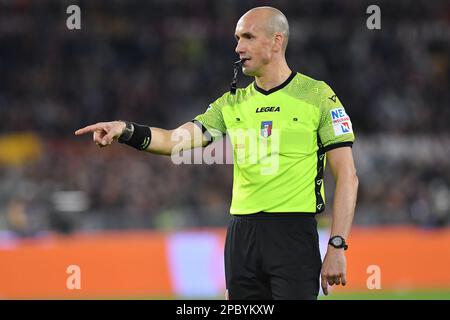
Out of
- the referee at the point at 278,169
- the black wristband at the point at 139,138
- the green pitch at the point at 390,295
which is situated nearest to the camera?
the referee at the point at 278,169

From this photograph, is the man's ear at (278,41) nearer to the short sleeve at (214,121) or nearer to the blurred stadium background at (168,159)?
the short sleeve at (214,121)

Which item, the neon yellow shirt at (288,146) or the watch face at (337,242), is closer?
the watch face at (337,242)

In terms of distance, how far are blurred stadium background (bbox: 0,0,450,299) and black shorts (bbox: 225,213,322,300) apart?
774 cm

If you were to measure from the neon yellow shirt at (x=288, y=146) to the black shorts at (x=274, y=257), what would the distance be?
3.2 inches

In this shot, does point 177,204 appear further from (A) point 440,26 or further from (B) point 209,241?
(A) point 440,26

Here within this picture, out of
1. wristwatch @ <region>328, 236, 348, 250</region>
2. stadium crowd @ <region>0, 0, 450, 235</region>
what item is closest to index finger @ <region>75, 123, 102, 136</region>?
wristwatch @ <region>328, 236, 348, 250</region>

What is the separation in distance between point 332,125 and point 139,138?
1.12 meters

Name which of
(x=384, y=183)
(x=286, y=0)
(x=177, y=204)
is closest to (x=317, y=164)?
(x=177, y=204)

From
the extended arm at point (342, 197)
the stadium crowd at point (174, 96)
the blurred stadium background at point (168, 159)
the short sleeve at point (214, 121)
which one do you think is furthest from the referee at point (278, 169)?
the stadium crowd at point (174, 96)

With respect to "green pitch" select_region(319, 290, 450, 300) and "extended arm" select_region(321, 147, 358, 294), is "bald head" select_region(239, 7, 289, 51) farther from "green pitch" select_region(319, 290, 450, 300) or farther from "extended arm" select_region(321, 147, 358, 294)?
"green pitch" select_region(319, 290, 450, 300)

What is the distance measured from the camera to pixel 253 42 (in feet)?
18.6

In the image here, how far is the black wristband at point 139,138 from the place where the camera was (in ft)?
18.5

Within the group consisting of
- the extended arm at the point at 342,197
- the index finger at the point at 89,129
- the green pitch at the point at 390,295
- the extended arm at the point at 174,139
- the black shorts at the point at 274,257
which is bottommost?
the green pitch at the point at 390,295

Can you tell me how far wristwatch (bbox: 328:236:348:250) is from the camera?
5410 millimetres
